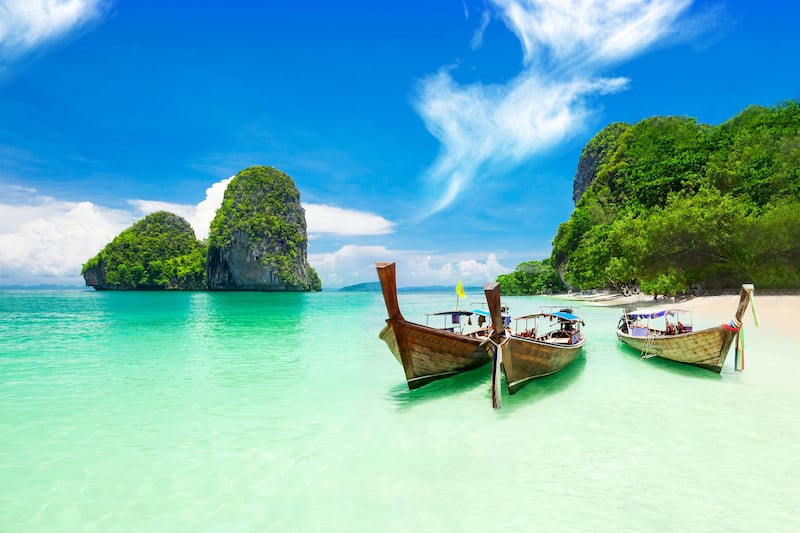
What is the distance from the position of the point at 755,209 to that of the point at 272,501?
3582 cm

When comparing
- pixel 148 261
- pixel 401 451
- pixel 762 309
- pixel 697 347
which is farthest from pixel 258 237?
pixel 401 451

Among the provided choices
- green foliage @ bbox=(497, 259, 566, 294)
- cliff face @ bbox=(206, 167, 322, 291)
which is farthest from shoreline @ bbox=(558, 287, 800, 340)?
cliff face @ bbox=(206, 167, 322, 291)

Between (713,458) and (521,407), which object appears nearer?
(713,458)

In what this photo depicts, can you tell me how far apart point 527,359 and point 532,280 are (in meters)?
82.2

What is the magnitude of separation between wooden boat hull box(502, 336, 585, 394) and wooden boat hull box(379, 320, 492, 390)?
71 centimetres

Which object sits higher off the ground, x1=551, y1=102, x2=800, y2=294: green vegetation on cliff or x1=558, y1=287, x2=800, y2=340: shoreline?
x1=551, y1=102, x2=800, y2=294: green vegetation on cliff

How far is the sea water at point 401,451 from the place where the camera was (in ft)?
15.3

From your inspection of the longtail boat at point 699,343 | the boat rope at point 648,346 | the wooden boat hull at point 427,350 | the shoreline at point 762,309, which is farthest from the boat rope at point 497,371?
the shoreline at point 762,309

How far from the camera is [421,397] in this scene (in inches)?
364

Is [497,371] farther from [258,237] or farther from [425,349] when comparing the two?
[258,237]

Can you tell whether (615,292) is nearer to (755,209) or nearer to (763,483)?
(755,209)

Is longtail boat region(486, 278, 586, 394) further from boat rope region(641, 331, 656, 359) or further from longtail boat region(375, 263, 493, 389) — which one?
boat rope region(641, 331, 656, 359)

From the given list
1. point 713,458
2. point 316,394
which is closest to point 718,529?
point 713,458

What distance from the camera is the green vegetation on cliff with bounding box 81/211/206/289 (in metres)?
119
